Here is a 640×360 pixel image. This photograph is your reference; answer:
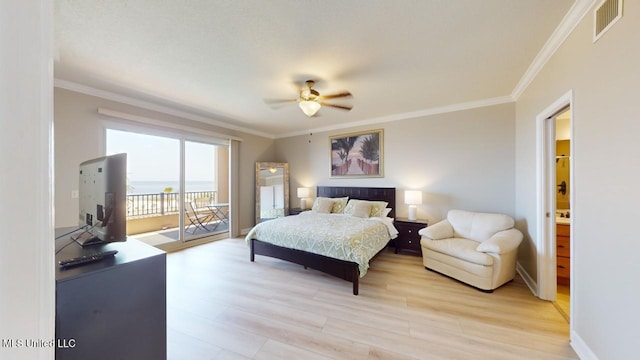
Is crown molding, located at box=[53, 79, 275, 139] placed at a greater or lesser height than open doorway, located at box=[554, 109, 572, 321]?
greater

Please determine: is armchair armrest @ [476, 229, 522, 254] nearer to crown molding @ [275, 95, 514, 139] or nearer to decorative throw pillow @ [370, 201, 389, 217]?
decorative throw pillow @ [370, 201, 389, 217]

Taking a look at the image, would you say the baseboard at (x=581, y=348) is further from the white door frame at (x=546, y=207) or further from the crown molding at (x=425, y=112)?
the crown molding at (x=425, y=112)

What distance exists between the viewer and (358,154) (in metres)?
4.97

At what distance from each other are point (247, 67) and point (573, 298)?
3.81 metres

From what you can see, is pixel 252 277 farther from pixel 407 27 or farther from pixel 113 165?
pixel 407 27

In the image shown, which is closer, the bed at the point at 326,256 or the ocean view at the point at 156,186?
the bed at the point at 326,256

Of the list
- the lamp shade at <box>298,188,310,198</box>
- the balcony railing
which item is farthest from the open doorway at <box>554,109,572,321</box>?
the balcony railing

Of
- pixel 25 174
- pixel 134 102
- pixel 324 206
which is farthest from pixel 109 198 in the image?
pixel 324 206

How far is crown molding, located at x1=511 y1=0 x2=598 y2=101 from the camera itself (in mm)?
1718

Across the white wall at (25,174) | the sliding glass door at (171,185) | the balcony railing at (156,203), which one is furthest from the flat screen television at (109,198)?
the balcony railing at (156,203)

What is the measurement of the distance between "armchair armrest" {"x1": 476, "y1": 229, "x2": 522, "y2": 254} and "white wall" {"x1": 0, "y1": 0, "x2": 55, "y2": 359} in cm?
342

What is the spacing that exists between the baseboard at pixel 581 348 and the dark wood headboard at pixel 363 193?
273 centimetres

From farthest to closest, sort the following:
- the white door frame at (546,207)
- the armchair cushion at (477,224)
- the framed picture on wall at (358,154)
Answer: the framed picture on wall at (358,154), the armchair cushion at (477,224), the white door frame at (546,207)

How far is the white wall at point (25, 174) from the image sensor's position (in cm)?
32
